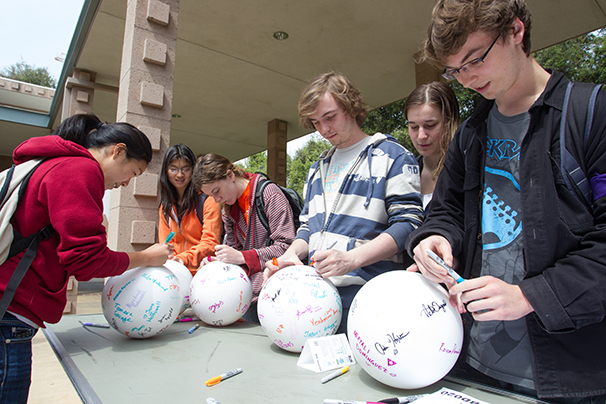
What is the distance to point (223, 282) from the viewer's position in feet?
8.69

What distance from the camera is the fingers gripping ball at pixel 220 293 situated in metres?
2.63

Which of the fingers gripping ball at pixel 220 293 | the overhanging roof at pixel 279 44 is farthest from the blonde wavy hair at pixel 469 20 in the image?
the overhanging roof at pixel 279 44

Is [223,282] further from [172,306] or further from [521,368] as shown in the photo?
[521,368]

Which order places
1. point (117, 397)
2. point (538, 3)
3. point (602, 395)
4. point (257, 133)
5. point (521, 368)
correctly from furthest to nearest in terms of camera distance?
1. point (257, 133)
2. point (538, 3)
3. point (117, 397)
4. point (521, 368)
5. point (602, 395)

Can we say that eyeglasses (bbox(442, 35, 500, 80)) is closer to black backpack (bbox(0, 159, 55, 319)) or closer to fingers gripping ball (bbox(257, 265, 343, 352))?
fingers gripping ball (bbox(257, 265, 343, 352))

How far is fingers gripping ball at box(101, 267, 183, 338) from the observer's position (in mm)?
A: 2279

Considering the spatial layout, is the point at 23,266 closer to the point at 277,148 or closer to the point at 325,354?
the point at 325,354

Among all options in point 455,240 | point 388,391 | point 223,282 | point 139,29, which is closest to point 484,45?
point 455,240

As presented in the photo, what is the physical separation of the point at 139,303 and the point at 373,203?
1542 mm

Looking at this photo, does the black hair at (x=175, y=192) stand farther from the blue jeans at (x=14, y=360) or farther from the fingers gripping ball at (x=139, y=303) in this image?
the blue jeans at (x=14, y=360)

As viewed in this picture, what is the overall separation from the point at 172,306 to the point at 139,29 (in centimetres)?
324

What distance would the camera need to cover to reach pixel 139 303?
7.51 ft

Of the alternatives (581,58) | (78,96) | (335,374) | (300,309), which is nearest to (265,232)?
(300,309)

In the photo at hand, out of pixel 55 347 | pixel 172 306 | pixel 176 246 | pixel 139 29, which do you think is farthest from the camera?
pixel 139 29
